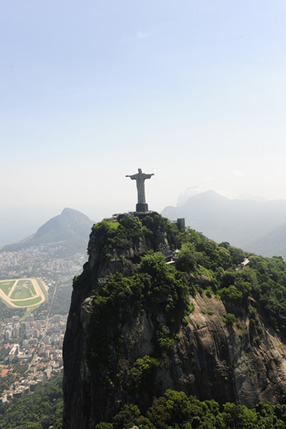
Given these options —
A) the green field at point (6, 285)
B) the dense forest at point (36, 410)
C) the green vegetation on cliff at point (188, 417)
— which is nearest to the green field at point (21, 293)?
the green field at point (6, 285)

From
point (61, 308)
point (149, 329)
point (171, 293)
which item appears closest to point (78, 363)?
point (149, 329)

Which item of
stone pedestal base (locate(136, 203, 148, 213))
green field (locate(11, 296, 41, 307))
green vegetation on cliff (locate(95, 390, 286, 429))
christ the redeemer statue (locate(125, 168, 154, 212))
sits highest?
christ the redeemer statue (locate(125, 168, 154, 212))

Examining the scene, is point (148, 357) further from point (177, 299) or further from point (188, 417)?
point (177, 299)

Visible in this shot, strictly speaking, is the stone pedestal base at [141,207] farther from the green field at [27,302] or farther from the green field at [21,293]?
the green field at [27,302]

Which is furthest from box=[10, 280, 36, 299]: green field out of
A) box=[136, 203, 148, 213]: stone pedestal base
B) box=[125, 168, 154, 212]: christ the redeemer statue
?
box=[125, 168, 154, 212]: christ the redeemer statue

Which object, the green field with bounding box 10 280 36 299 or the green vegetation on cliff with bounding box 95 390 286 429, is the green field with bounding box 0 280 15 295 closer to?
the green field with bounding box 10 280 36 299
